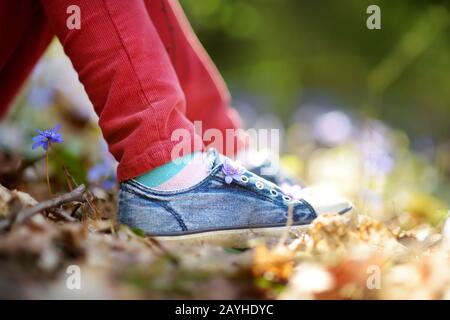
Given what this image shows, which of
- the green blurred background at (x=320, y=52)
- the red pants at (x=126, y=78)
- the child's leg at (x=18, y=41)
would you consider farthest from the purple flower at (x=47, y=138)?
the green blurred background at (x=320, y=52)

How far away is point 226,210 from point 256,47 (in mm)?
4667

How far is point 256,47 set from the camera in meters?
5.67

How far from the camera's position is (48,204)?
0.99 meters

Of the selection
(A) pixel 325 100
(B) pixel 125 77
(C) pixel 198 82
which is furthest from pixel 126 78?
(A) pixel 325 100

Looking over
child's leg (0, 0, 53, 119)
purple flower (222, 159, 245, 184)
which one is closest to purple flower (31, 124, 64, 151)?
child's leg (0, 0, 53, 119)

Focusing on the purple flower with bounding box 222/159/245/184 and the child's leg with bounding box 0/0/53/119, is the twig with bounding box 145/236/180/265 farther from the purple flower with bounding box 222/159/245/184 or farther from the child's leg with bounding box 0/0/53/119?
the child's leg with bounding box 0/0/53/119

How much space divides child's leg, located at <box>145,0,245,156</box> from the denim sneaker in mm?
412

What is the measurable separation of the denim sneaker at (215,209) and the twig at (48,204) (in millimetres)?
98

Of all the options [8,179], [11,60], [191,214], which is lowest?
[191,214]

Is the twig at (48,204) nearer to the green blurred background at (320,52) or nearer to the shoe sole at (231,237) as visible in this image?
the shoe sole at (231,237)

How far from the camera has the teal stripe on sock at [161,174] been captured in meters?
1.13

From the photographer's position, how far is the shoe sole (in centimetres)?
113

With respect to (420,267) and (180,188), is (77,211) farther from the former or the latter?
(420,267)
